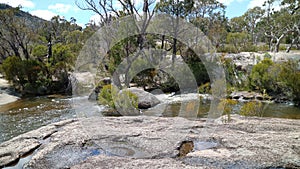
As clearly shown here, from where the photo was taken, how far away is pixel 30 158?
5168 millimetres

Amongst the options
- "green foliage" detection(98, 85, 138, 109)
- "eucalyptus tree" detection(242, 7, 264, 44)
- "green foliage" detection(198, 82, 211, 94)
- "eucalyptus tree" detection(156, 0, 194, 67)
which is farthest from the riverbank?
"eucalyptus tree" detection(242, 7, 264, 44)

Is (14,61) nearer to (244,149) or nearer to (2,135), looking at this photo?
(2,135)

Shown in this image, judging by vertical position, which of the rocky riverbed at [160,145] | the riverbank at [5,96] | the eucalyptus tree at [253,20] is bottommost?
the rocky riverbed at [160,145]

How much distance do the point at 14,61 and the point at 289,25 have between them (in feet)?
77.9

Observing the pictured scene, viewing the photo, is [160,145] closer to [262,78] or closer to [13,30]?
[262,78]

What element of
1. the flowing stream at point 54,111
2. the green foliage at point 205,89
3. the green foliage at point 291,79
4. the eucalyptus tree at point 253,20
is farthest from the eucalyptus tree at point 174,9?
the eucalyptus tree at point 253,20

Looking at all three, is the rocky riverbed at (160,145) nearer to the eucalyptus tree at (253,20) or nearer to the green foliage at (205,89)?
the green foliage at (205,89)

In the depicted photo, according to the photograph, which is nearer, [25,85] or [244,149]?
[244,149]

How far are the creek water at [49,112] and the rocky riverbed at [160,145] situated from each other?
10.1 ft

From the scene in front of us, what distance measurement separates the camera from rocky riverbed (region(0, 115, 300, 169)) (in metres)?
4.50

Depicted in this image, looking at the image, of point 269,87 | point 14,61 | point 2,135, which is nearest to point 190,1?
point 269,87

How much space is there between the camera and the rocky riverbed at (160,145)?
4504mm

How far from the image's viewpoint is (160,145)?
17.7 feet

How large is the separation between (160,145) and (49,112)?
8371mm
